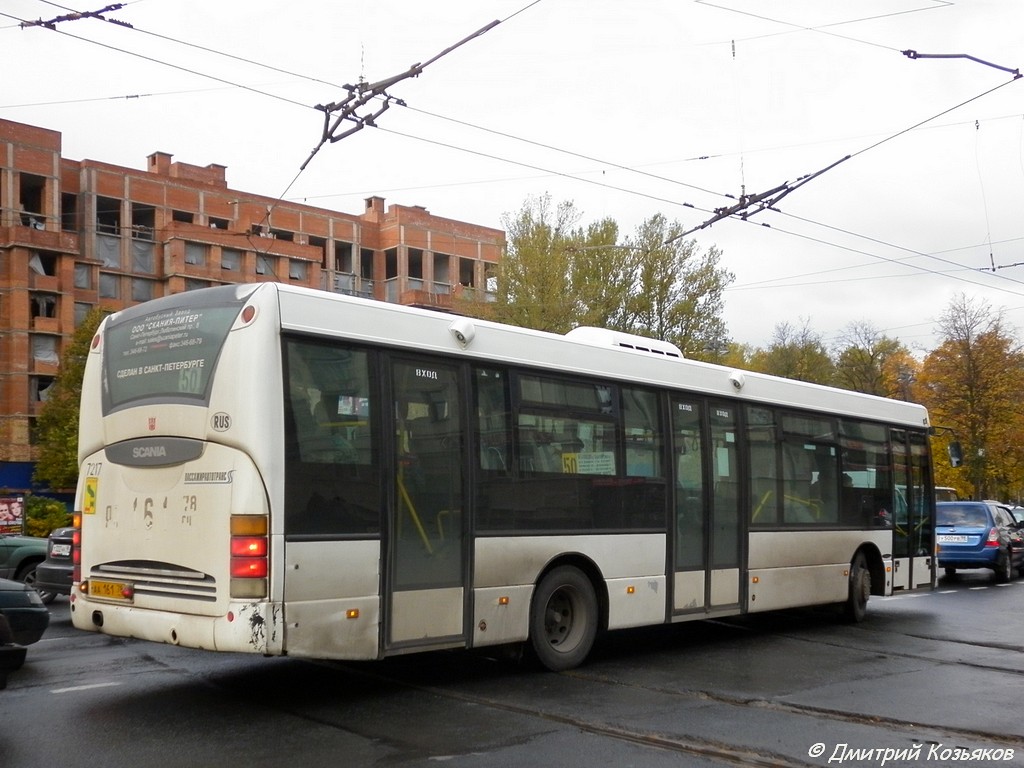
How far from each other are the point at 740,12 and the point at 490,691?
9.14m

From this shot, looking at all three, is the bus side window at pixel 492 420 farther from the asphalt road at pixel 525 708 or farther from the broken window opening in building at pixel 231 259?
the broken window opening in building at pixel 231 259

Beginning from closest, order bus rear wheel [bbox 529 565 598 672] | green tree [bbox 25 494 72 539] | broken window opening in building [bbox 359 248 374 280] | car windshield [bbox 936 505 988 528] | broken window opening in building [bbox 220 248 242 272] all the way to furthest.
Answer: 1. bus rear wheel [bbox 529 565 598 672]
2. car windshield [bbox 936 505 988 528]
3. green tree [bbox 25 494 72 539]
4. broken window opening in building [bbox 220 248 242 272]
5. broken window opening in building [bbox 359 248 374 280]

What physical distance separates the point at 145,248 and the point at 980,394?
142 ft

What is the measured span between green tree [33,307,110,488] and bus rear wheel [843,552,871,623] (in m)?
39.5

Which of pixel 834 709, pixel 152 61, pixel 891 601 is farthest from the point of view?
pixel 891 601

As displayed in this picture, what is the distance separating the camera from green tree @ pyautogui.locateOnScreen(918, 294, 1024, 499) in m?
46.1

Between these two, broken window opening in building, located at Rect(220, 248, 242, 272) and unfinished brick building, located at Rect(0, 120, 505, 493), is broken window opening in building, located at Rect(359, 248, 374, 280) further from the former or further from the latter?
broken window opening in building, located at Rect(220, 248, 242, 272)

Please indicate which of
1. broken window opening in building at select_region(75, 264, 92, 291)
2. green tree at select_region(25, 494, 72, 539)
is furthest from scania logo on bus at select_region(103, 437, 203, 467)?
broken window opening in building at select_region(75, 264, 92, 291)

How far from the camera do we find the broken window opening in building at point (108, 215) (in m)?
60.7

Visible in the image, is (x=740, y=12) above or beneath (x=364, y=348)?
above

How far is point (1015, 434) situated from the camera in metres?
46.6

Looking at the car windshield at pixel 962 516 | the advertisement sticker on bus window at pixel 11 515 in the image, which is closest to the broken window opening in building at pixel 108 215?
the advertisement sticker on bus window at pixel 11 515

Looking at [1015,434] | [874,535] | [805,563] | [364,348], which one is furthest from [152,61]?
[1015,434]

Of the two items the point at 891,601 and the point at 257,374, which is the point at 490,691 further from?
the point at 891,601
